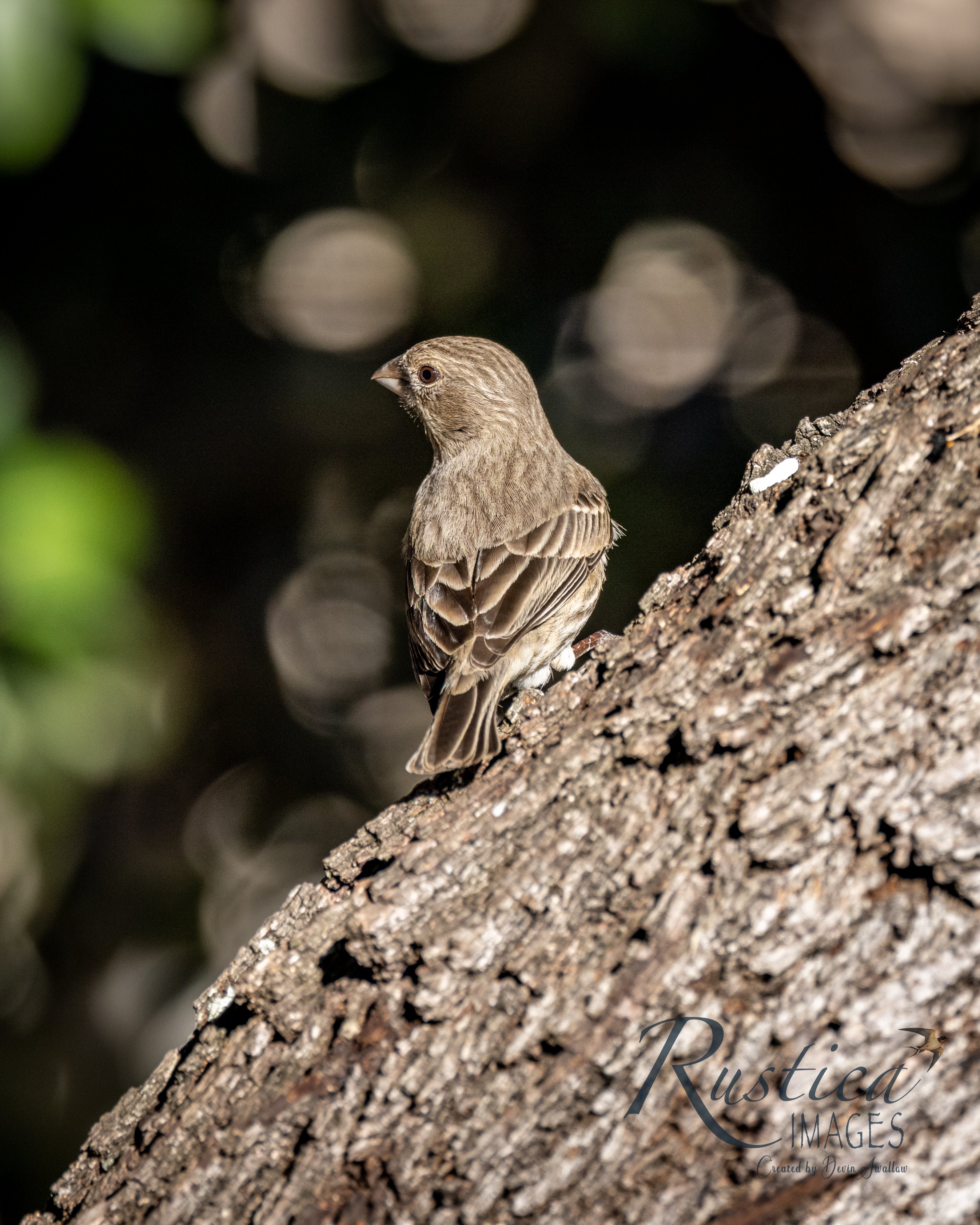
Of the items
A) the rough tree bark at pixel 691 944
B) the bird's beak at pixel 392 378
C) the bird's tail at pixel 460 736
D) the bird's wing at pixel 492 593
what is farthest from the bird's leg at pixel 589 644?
the rough tree bark at pixel 691 944

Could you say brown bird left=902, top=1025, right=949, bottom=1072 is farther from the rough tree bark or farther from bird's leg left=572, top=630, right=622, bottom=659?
bird's leg left=572, top=630, right=622, bottom=659

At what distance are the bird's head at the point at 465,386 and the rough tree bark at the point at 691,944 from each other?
7.88 feet

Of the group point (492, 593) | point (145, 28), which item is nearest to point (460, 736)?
point (492, 593)

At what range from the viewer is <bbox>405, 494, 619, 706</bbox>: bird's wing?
11.2ft

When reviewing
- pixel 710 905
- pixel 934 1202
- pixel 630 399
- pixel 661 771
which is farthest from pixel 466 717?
pixel 630 399

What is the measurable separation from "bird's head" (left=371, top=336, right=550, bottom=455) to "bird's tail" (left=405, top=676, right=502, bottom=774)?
184 cm

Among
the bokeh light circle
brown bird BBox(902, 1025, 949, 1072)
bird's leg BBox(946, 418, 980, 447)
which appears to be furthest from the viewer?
the bokeh light circle

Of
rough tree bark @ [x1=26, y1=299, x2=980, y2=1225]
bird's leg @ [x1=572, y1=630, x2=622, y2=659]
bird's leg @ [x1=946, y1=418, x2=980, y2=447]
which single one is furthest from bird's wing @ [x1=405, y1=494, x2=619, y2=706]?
bird's leg @ [x1=946, y1=418, x2=980, y2=447]

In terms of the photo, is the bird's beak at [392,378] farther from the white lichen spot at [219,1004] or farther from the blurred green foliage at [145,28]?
the white lichen spot at [219,1004]

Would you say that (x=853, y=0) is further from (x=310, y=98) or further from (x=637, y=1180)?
(x=637, y=1180)

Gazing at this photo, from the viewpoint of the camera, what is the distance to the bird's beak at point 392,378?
4535mm

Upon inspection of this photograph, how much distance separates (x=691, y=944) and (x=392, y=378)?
330cm

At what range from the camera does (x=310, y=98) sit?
178 inches

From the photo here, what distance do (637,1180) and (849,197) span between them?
4.32 meters
